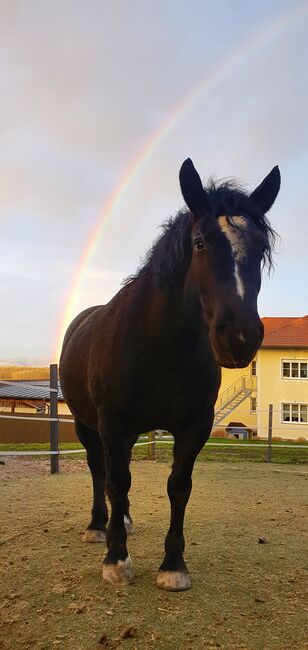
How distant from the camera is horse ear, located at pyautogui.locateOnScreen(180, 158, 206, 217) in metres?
2.48

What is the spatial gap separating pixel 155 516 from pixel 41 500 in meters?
1.52

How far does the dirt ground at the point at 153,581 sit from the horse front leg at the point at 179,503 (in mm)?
86

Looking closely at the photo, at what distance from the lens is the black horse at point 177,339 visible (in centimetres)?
237

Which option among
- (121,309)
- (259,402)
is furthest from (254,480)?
(259,402)

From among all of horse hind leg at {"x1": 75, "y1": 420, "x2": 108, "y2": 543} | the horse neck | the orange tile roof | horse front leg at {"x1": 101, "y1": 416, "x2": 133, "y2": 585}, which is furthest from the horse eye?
the orange tile roof

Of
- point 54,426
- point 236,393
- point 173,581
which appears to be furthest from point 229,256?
point 236,393

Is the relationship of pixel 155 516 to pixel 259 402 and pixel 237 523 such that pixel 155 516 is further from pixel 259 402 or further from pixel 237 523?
pixel 259 402

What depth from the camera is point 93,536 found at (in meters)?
3.85

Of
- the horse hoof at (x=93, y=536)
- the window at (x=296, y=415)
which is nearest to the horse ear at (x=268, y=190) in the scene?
the horse hoof at (x=93, y=536)

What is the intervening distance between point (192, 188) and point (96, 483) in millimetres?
2838

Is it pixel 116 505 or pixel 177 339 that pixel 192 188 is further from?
pixel 116 505

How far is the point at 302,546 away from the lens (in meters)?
3.84

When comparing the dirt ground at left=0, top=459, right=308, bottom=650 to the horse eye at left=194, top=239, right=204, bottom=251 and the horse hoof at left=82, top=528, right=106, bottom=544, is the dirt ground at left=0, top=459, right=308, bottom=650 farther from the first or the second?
the horse eye at left=194, top=239, right=204, bottom=251

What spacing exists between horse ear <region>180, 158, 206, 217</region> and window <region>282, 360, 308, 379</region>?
30.0m
